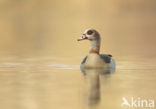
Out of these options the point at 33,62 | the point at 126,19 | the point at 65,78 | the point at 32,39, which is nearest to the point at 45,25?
the point at 126,19

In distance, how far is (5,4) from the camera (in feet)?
139

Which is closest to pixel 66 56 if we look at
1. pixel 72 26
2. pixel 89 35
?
pixel 89 35

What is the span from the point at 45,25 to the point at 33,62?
609 inches

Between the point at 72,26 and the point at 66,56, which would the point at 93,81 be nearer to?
the point at 66,56

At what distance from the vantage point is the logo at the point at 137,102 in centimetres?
1100

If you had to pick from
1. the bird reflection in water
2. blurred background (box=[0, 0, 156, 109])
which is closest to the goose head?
blurred background (box=[0, 0, 156, 109])

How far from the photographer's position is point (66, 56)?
18.2 m

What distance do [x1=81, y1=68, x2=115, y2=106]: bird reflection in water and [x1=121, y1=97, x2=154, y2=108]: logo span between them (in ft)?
1.26

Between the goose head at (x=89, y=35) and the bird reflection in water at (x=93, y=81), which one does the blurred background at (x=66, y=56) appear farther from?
the goose head at (x=89, y=35)

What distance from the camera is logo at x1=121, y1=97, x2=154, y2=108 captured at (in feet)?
36.1

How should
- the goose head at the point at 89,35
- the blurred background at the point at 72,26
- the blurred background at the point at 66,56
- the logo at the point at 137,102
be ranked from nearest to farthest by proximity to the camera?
the logo at the point at 137,102
the blurred background at the point at 66,56
the goose head at the point at 89,35
the blurred background at the point at 72,26

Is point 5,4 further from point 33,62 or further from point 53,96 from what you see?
point 53,96

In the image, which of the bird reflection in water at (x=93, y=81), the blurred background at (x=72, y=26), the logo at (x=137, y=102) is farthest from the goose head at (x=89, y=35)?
the logo at (x=137, y=102)

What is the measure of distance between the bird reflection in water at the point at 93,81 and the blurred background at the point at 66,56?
0.18 feet
